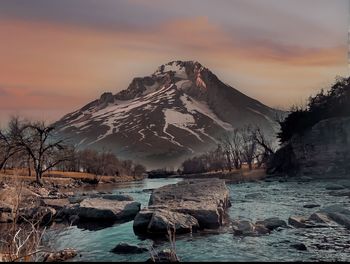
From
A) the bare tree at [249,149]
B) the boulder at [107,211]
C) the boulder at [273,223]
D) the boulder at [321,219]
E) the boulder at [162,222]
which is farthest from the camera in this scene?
the bare tree at [249,149]

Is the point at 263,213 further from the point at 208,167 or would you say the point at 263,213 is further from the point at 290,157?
the point at 208,167

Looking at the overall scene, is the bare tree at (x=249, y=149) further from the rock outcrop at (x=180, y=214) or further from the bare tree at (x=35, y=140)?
the rock outcrop at (x=180, y=214)

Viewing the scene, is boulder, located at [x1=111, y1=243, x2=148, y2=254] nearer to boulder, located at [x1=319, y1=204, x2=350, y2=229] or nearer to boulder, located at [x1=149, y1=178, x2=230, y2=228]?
boulder, located at [x1=149, y1=178, x2=230, y2=228]

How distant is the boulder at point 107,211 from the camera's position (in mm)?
24250

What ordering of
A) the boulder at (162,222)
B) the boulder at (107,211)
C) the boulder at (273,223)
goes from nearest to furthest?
the boulder at (162,222)
the boulder at (273,223)
the boulder at (107,211)

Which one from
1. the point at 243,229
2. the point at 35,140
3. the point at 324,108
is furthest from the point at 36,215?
the point at 324,108

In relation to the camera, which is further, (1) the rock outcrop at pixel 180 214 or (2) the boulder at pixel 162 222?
(1) the rock outcrop at pixel 180 214

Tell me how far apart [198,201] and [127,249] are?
7515mm

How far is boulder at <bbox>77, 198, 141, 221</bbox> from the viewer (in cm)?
2425

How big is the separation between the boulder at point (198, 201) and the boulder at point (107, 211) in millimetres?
1867

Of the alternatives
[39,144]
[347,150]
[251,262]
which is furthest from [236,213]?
[39,144]

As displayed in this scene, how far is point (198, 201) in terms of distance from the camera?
2258cm

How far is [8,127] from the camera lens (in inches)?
3130

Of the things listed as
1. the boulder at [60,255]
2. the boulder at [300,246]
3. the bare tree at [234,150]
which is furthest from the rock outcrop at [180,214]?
the bare tree at [234,150]
